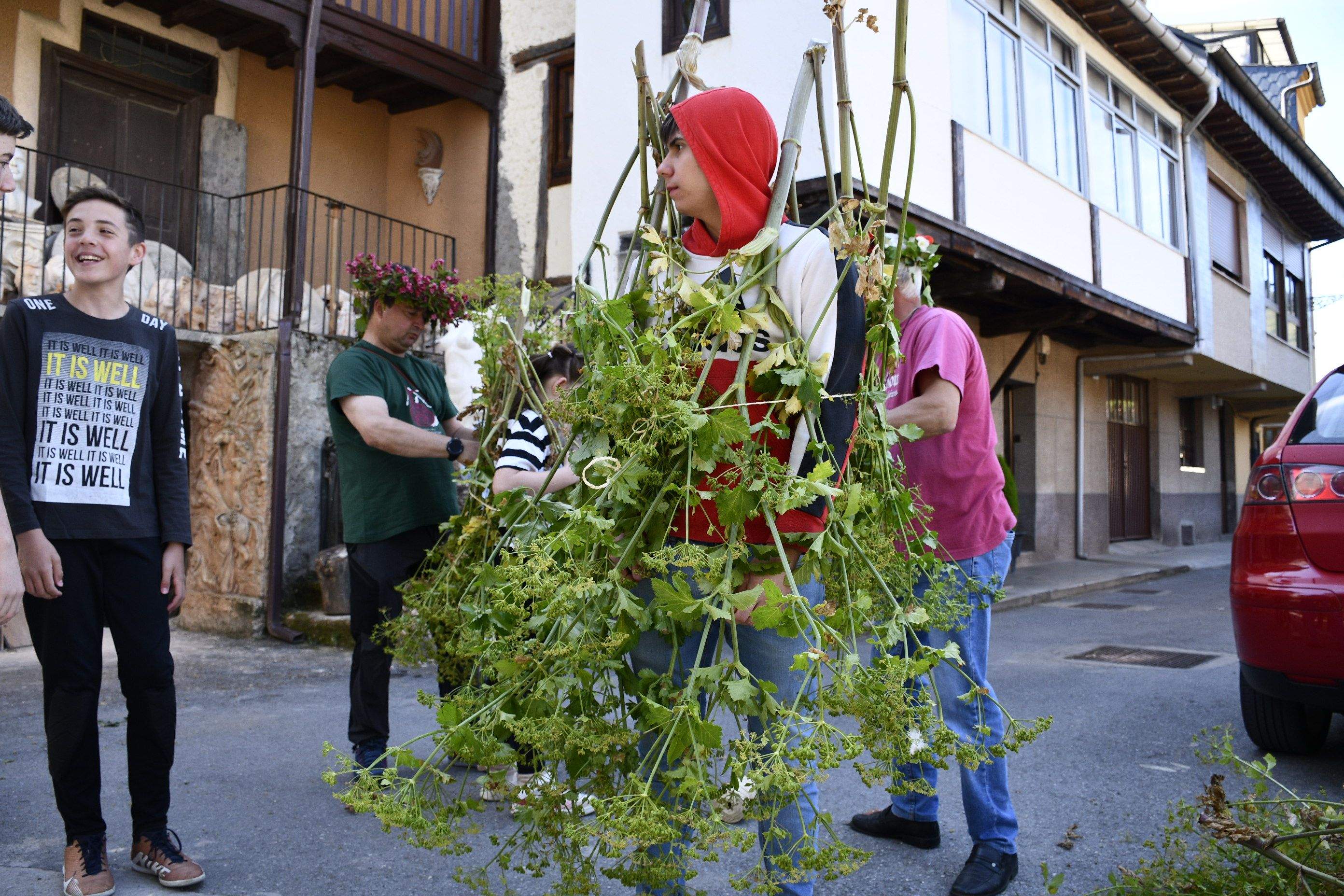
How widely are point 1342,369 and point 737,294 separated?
311cm

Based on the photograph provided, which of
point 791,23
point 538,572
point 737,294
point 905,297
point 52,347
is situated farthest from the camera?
point 791,23

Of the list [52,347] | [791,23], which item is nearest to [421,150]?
→ [791,23]

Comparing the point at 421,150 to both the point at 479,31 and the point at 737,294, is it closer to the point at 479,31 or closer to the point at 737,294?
the point at 479,31

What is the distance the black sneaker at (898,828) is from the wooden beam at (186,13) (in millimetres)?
8055

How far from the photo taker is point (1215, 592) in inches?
404

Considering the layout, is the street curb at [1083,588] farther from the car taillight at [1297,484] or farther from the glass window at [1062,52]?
the glass window at [1062,52]

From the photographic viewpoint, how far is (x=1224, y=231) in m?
15.5

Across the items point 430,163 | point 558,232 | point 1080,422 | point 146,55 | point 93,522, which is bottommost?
point 93,522

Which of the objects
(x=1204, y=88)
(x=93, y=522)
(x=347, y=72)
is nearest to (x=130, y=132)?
(x=347, y=72)

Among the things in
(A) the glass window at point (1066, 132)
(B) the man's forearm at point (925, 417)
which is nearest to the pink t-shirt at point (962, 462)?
(B) the man's forearm at point (925, 417)

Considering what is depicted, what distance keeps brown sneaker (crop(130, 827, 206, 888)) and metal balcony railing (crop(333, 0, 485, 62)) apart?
837 cm

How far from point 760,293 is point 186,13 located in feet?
27.7

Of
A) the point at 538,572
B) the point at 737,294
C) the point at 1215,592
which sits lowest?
the point at 1215,592

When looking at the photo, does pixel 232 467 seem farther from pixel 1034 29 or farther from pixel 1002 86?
pixel 1034 29
